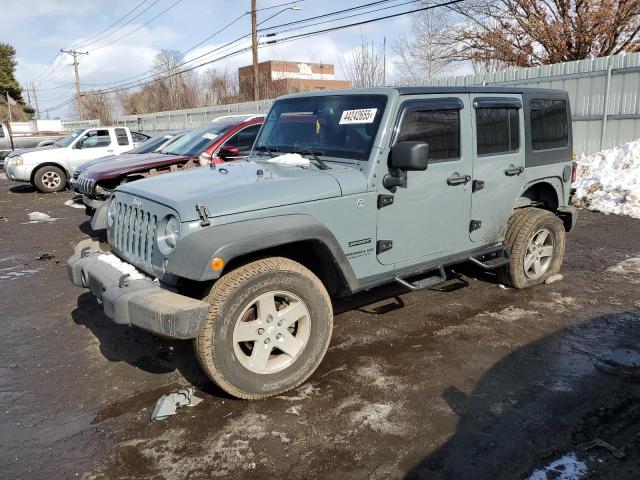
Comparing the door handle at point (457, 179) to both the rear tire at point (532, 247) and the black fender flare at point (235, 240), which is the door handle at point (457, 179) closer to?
the rear tire at point (532, 247)

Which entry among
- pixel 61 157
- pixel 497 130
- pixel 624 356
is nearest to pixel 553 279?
pixel 624 356

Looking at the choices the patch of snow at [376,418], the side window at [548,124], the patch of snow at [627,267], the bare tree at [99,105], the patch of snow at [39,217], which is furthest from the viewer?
the bare tree at [99,105]

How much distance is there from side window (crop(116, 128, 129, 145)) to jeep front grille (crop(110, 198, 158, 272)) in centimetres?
1171

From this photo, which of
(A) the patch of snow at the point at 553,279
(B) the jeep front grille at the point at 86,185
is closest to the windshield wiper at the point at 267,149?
(A) the patch of snow at the point at 553,279

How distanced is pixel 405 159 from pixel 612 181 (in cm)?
859

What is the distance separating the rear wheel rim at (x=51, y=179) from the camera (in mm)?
14098

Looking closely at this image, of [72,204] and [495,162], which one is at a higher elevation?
[495,162]

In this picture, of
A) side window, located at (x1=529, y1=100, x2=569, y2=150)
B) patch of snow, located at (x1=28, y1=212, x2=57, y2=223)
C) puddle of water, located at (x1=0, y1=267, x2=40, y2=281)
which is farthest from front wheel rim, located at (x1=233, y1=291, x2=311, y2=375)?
patch of snow, located at (x1=28, y1=212, x2=57, y2=223)

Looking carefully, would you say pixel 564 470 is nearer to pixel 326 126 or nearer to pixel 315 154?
pixel 315 154

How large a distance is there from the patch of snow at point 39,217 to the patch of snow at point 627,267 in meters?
9.82

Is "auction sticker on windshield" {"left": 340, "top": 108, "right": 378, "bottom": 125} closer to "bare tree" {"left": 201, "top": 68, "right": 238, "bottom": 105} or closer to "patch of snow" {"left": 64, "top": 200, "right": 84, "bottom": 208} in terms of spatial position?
"patch of snow" {"left": 64, "top": 200, "right": 84, "bottom": 208}

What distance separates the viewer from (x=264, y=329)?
3359 millimetres

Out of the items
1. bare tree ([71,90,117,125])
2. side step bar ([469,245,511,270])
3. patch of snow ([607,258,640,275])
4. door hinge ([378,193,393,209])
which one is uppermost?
bare tree ([71,90,117,125])

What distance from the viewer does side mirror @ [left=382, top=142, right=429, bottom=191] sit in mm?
3604
